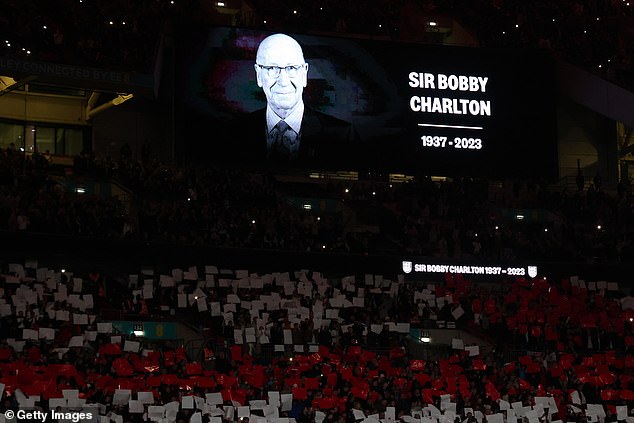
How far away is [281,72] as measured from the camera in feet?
147

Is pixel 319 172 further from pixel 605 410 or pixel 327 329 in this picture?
pixel 605 410

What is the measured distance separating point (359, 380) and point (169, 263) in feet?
27.6

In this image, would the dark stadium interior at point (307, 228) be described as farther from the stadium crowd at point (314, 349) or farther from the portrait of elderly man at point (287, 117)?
the portrait of elderly man at point (287, 117)

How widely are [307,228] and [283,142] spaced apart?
416 cm

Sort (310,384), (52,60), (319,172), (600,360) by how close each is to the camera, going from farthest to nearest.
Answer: (319,172) < (52,60) < (600,360) < (310,384)

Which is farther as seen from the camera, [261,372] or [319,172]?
[319,172]

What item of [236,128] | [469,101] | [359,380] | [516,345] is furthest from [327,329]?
[469,101]

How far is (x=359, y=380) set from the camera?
3309 centimetres

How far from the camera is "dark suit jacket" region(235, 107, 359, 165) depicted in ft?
144

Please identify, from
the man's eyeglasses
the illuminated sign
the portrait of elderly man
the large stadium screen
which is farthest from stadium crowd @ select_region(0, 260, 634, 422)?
the man's eyeglasses

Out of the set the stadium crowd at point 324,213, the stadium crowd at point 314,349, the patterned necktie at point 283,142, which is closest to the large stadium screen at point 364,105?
the patterned necktie at point 283,142

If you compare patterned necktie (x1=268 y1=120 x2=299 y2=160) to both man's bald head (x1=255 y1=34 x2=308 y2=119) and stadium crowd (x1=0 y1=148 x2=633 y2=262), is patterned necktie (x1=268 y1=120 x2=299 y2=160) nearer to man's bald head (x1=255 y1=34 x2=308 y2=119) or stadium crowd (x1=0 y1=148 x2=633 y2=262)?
man's bald head (x1=255 y1=34 x2=308 y2=119)

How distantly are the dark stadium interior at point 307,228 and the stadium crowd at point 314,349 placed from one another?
86 mm

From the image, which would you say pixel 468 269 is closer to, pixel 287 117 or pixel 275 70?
pixel 287 117
